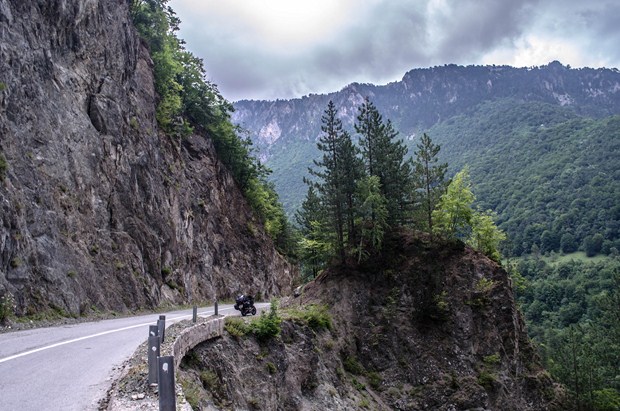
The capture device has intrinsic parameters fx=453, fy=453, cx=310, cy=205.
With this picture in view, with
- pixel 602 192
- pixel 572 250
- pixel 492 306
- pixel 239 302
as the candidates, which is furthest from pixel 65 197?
pixel 602 192

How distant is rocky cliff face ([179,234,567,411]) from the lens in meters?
28.5

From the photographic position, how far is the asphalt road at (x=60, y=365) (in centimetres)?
759

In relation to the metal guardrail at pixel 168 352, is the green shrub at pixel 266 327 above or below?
below

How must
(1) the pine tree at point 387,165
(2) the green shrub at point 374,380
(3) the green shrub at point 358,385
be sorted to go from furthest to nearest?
(1) the pine tree at point 387,165
(2) the green shrub at point 374,380
(3) the green shrub at point 358,385

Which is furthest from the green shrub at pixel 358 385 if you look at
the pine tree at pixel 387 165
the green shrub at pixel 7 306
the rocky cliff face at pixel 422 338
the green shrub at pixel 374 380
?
the green shrub at pixel 7 306

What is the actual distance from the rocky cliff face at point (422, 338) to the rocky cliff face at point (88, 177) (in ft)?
34.8

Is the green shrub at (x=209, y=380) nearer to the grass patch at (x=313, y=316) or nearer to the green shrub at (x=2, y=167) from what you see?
the grass patch at (x=313, y=316)

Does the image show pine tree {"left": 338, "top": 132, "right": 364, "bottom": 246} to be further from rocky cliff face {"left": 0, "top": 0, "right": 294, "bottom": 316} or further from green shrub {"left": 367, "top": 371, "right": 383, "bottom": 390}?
rocky cliff face {"left": 0, "top": 0, "right": 294, "bottom": 316}

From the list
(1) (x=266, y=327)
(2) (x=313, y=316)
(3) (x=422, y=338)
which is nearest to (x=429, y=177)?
(3) (x=422, y=338)

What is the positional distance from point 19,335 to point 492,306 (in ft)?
99.5

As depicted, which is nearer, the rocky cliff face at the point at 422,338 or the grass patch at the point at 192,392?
the grass patch at the point at 192,392

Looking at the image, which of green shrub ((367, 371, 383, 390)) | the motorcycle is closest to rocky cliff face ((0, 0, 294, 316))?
the motorcycle

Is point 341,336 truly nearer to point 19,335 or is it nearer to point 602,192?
point 19,335

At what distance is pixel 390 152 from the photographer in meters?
38.6
